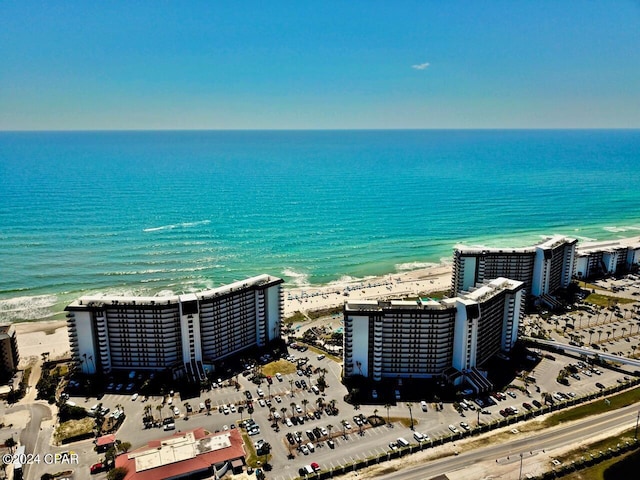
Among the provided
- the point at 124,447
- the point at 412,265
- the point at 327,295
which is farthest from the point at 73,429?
the point at 412,265

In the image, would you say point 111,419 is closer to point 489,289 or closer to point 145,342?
point 145,342

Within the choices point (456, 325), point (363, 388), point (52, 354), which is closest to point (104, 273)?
point (52, 354)

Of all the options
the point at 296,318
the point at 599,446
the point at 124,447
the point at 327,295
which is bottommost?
the point at 599,446

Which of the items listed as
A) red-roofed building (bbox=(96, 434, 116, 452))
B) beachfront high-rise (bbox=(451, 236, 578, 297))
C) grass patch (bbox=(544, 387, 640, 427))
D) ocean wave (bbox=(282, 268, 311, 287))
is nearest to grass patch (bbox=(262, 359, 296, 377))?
red-roofed building (bbox=(96, 434, 116, 452))

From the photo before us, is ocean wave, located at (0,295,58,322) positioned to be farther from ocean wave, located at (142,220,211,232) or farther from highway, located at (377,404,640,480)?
highway, located at (377,404,640,480)

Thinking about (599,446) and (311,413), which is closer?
(599,446)

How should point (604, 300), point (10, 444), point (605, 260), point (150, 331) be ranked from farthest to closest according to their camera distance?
point (605, 260) < point (604, 300) < point (150, 331) < point (10, 444)

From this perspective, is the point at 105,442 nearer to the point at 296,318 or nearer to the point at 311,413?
the point at 311,413
